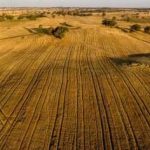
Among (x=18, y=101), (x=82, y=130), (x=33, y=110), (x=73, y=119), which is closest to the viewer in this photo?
(x=82, y=130)

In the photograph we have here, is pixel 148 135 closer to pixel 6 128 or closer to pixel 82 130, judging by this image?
pixel 82 130

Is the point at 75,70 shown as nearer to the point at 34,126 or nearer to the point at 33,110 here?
the point at 33,110

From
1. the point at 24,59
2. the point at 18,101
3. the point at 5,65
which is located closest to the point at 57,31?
the point at 24,59

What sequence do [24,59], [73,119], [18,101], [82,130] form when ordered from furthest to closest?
[24,59]
[18,101]
[73,119]
[82,130]

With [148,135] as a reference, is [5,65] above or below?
below

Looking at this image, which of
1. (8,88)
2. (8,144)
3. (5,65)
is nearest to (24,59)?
(5,65)

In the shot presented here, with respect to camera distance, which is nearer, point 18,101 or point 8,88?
point 18,101
